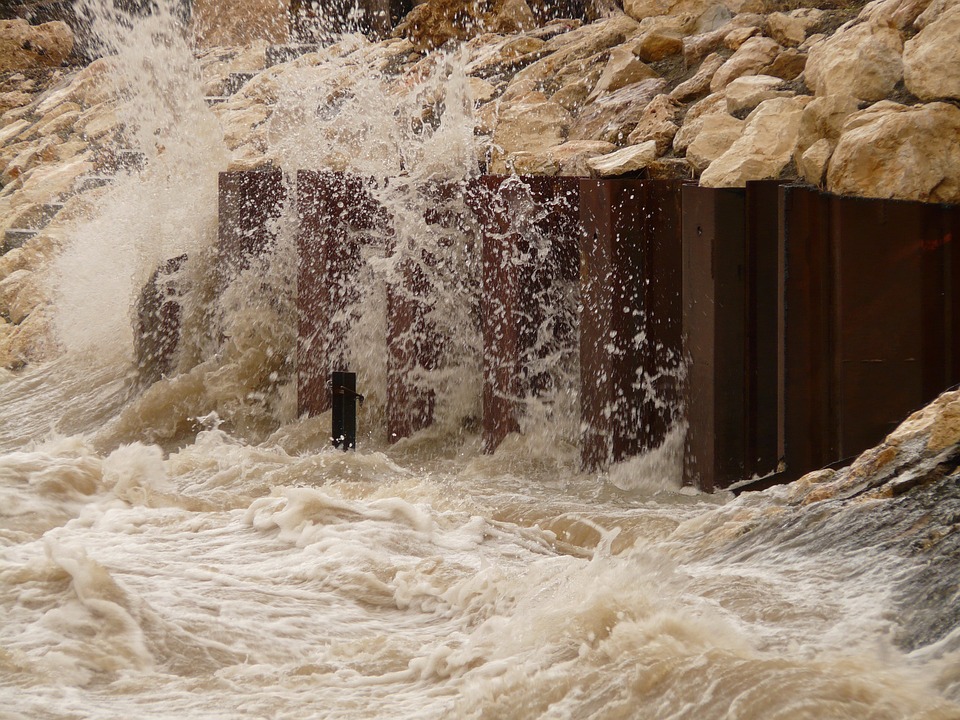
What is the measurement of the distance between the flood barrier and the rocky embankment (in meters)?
0.32

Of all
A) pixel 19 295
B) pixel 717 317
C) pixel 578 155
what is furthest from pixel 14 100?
pixel 717 317

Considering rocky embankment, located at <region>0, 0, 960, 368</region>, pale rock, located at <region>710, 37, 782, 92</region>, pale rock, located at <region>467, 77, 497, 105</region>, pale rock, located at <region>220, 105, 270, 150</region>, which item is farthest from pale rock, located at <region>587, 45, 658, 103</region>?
pale rock, located at <region>220, 105, 270, 150</region>

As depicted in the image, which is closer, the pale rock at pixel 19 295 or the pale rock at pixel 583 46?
the pale rock at pixel 583 46

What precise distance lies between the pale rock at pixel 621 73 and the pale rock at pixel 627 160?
144 centimetres

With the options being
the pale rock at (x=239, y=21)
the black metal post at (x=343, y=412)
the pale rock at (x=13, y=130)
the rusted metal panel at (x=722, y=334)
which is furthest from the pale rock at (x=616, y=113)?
the pale rock at (x=13, y=130)

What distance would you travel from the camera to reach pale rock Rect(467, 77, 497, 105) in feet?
29.9

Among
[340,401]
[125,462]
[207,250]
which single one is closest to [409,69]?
[207,250]

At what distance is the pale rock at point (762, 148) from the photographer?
527 cm

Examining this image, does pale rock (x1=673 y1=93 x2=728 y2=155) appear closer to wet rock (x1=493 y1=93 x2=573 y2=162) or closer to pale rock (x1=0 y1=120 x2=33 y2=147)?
wet rock (x1=493 y1=93 x2=573 y2=162)

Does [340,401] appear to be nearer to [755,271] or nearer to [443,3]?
[755,271]

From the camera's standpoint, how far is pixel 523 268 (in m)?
5.62

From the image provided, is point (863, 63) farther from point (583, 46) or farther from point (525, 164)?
point (583, 46)

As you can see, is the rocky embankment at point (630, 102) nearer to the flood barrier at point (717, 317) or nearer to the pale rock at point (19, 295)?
the pale rock at point (19, 295)

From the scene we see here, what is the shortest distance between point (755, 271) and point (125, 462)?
3215 mm
